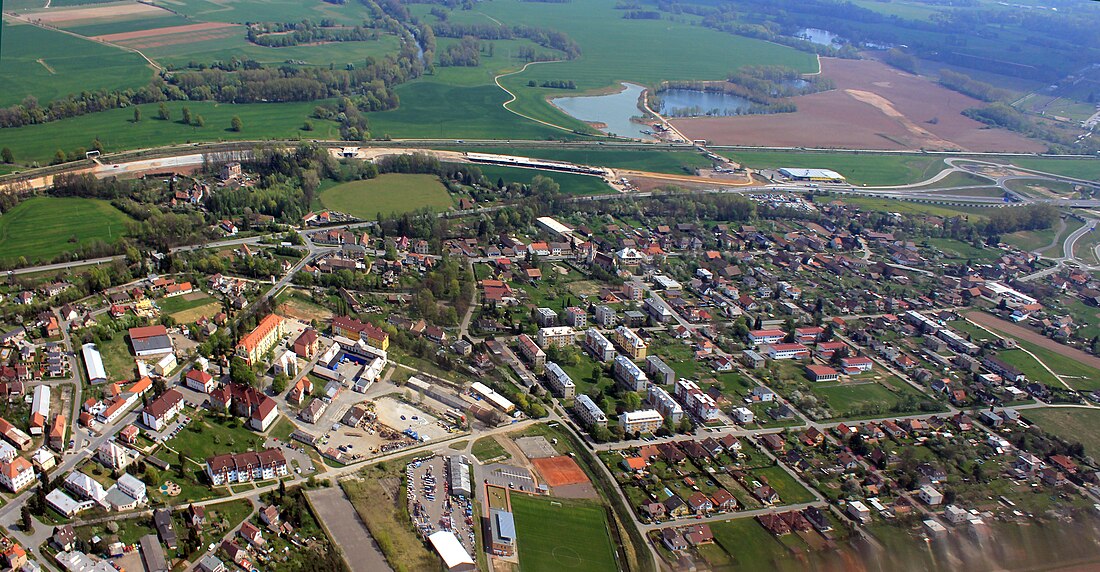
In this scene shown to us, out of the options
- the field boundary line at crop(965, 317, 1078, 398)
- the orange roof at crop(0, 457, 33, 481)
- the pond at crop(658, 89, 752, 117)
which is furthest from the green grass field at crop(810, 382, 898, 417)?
the pond at crop(658, 89, 752, 117)

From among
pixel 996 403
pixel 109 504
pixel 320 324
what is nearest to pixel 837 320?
pixel 996 403

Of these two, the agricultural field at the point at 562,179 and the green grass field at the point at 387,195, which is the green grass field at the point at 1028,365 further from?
the green grass field at the point at 387,195

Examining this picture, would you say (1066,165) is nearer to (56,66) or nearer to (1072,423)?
(1072,423)

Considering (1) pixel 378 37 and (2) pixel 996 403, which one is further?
(1) pixel 378 37

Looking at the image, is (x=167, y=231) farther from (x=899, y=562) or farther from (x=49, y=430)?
(x=899, y=562)

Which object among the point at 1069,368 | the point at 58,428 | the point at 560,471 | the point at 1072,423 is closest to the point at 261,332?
the point at 58,428

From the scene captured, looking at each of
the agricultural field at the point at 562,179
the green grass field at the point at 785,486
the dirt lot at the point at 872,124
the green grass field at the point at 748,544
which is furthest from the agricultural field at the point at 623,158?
the green grass field at the point at 748,544
